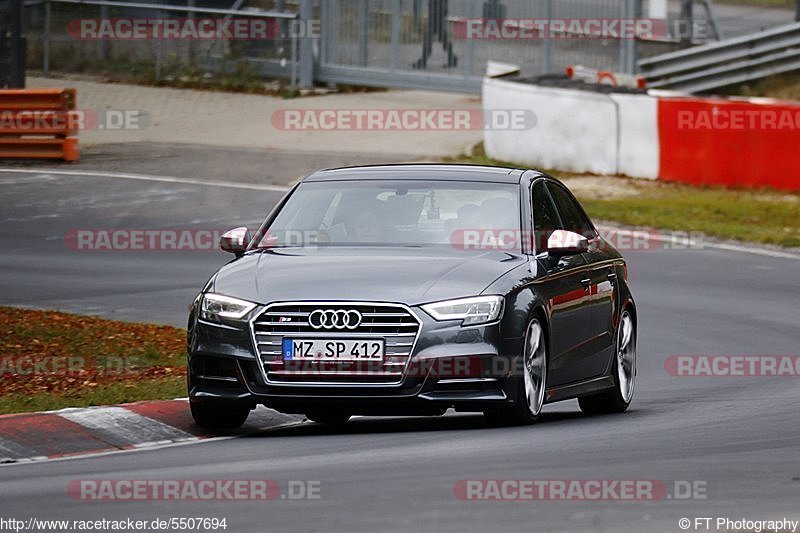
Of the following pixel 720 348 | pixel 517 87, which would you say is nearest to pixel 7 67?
pixel 517 87

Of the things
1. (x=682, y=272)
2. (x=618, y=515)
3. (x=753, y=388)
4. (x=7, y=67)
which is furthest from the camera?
(x=7, y=67)

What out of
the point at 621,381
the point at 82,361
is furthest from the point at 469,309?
the point at 82,361

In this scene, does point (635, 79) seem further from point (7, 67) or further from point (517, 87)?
point (7, 67)

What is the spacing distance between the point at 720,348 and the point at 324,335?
6.34 metres

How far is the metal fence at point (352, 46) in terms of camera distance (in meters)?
35.1

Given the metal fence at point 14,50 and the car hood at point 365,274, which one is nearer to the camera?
the car hood at point 365,274

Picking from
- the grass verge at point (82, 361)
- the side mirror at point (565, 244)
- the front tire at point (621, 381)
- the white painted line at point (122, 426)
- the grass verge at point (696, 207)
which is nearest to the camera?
the white painted line at point (122, 426)

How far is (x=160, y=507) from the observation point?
7.50m

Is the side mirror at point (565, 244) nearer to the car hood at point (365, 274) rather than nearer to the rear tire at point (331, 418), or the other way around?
the car hood at point (365, 274)

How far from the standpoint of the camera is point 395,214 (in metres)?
10.6

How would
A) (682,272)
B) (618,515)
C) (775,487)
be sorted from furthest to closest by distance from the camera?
(682,272) → (775,487) → (618,515)

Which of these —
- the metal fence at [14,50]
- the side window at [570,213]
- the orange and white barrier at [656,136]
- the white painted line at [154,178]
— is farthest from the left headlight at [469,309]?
the metal fence at [14,50]

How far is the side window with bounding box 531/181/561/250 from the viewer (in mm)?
10641

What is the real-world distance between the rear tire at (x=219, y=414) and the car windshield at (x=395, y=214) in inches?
41.0
